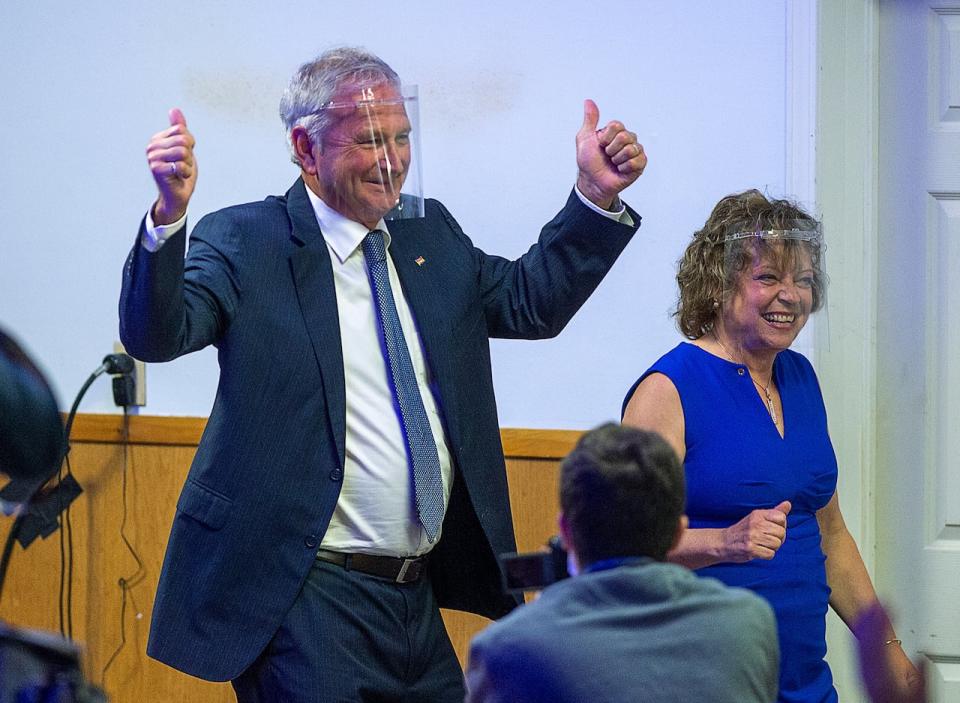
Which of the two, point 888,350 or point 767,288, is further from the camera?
point 888,350

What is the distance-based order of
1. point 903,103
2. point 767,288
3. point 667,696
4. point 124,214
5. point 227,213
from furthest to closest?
point 124,214, point 903,103, point 767,288, point 227,213, point 667,696

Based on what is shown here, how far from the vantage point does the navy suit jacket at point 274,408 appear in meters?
1.91

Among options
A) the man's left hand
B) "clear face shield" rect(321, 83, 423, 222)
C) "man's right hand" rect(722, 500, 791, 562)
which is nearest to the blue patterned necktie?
"clear face shield" rect(321, 83, 423, 222)

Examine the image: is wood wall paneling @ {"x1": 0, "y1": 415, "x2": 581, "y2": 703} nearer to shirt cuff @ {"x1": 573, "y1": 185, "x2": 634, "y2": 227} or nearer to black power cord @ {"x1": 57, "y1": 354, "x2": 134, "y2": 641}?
black power cord @ {"x1": 57, "y1": 354, "x2": 134, "y2": 641}

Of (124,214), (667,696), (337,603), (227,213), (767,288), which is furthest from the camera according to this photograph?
(124,214)

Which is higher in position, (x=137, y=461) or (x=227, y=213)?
(x=227, y=213)

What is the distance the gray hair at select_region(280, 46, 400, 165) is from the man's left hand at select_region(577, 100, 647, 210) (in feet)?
1.09

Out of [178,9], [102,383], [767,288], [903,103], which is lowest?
[102,383]

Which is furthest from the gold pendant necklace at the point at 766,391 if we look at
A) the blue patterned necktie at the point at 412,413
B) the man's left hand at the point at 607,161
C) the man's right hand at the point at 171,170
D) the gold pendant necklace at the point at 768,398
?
the man's right hand at the point at 171,170

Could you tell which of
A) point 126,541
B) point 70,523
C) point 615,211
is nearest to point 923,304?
point 615,211

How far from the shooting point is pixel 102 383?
123 inches

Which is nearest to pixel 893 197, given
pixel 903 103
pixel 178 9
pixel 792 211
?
pixel 903 103

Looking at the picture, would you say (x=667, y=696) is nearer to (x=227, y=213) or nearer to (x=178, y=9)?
(x=227, y=213)

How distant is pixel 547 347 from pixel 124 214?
114cm
